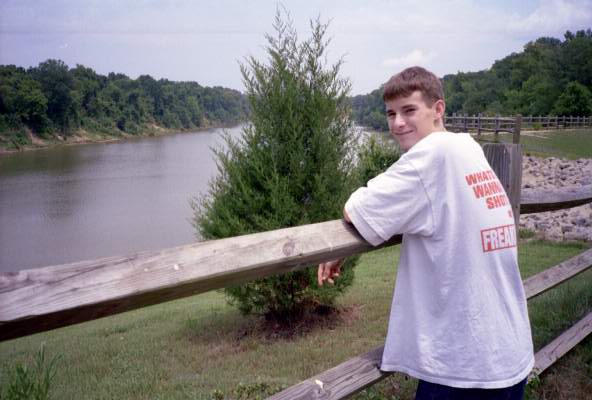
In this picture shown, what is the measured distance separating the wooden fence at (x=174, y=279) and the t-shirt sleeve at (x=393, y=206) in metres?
0.08

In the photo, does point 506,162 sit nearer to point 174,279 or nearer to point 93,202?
point 174,279

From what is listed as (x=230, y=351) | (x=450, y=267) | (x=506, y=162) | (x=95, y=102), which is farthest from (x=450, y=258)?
(x=95, y=102)

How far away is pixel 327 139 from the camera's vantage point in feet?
20.0

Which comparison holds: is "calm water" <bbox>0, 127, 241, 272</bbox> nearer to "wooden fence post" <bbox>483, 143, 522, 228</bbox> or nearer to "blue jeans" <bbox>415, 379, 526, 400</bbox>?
"wooden fence post" <bbox>483, 143, 522, 228</bbox>

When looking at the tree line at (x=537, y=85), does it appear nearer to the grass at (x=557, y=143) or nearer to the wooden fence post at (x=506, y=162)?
the grass at (x=557, y=143)

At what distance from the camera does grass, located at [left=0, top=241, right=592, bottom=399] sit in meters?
3.54

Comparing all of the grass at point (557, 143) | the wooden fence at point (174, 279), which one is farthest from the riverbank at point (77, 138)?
the wooden fence at point (174, 279)

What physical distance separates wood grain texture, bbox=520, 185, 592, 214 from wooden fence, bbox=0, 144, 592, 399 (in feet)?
4.99

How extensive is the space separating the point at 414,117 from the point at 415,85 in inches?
4.3

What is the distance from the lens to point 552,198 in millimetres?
3260

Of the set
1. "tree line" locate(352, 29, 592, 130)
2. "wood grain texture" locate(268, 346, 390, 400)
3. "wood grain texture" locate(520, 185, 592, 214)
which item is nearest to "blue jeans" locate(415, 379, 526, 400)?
"wood grain texture" locate(268, 346, 390, 400)

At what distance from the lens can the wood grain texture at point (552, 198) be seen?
3066mm

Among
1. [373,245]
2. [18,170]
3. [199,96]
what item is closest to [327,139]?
[373,245]

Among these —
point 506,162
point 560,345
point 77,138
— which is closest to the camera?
point 506,162
